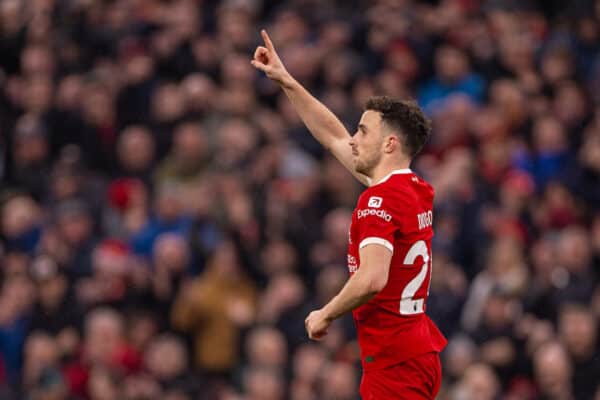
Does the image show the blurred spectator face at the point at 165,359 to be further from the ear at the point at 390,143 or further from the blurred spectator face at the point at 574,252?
the ear at the point at 390,143

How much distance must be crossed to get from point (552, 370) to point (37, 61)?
709 centimetres

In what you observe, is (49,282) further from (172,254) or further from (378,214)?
(378,214)

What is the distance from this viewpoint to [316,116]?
7395 millimetres

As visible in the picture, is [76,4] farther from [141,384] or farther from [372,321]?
[372,321]

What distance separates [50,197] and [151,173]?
1030 millimetres

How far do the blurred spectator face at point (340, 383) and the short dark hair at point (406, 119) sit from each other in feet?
14.0

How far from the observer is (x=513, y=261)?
11.4 metres

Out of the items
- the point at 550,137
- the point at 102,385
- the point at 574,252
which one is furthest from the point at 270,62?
the point at 550,137

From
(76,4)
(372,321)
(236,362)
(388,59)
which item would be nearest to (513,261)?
(236,362)

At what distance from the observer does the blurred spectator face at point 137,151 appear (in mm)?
13789

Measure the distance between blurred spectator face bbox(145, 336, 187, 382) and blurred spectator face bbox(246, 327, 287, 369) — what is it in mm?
605

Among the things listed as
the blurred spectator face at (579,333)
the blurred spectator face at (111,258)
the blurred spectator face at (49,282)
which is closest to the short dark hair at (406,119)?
the blurred spectator face at (579,333)

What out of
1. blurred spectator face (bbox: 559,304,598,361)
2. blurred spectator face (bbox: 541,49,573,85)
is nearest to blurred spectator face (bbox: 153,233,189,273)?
blurred spectator face (bbox: 559,304,598,361)

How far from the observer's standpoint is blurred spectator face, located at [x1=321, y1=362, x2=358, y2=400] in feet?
34.4
